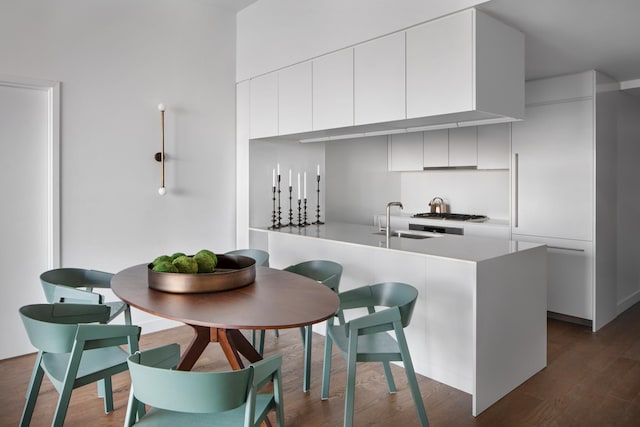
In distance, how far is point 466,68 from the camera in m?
2.79

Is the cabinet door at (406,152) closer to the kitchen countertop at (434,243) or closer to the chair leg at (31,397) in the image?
the kitchen countertop at (434,243)

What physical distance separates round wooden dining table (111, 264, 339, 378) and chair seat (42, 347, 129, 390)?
32 cm

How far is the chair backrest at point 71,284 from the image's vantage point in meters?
2.56

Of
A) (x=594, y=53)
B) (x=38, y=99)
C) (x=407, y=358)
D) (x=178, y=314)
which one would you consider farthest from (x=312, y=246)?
(x=594, y=53)

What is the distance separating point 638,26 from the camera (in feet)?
10.1

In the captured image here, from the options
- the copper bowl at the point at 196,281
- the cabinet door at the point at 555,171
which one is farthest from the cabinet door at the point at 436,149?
the copper bowl at the point at 196,281

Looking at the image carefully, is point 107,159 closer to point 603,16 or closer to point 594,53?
point 603,16

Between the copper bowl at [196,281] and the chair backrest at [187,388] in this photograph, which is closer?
the chair backrest at [187,388]

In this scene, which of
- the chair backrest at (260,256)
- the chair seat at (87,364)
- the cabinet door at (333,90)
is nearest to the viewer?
the chair seat at (87,364)

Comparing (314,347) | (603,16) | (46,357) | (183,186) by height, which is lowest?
(314,347)

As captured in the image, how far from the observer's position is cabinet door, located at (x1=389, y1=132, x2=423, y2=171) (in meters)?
5.95

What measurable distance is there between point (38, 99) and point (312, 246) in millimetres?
2480

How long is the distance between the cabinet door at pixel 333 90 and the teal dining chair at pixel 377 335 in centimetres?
151

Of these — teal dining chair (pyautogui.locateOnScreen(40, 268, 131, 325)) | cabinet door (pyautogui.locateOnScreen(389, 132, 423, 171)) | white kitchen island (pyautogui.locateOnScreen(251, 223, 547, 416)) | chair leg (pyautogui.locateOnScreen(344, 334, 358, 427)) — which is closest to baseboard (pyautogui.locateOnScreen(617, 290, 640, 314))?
white kitchen island (pyautogui.locateOnScreen(251, 223, 547, 416))
